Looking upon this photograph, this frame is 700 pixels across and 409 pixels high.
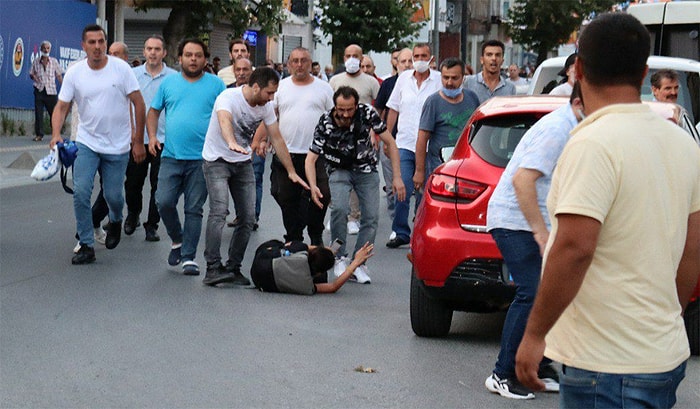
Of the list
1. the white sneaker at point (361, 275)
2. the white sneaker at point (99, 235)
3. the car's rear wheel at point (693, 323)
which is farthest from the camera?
the white sneaker at point (99, 235)

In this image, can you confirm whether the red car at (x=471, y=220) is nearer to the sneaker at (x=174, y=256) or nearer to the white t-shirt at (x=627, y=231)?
the sneaker at (x=174, y=256)

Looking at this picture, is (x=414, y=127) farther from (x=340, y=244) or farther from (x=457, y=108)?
(x=340, y=244)

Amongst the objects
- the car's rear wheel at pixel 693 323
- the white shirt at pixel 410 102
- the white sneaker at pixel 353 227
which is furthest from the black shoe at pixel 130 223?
the car's rear wheel at pixel 693 323

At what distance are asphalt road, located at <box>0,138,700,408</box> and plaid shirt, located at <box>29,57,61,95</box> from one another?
14.2 meters

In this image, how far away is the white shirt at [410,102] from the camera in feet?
40.1

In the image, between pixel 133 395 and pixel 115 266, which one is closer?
pixel 133 395

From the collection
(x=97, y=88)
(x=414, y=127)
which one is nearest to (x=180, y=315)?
(x=97, y=88)

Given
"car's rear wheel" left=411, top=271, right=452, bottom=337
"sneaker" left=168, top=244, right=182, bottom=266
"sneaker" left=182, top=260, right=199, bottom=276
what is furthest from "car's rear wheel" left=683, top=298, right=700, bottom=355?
"sneaker" left=168, top=244, right=182, bottom=266

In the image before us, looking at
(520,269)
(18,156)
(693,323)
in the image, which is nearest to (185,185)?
(693,323)

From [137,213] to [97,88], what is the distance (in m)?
2.14

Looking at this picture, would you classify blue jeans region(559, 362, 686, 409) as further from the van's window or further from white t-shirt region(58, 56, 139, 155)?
the van's window

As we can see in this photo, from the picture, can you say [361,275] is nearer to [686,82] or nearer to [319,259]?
[319,259]

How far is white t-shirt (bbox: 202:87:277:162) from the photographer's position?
9.38 m

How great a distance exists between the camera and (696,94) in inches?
465
